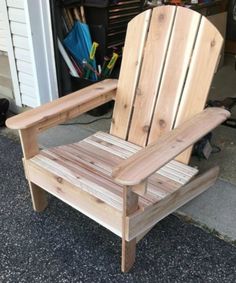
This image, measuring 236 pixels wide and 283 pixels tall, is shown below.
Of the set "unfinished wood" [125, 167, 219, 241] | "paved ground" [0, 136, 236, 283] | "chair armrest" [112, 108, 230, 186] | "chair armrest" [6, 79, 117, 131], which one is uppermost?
"chair armrest" [112, 108, 230, 186]

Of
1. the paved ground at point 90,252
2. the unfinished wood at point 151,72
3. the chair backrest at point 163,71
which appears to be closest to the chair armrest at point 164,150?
the chair backrest at point 163,71

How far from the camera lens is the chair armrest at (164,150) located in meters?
1.17

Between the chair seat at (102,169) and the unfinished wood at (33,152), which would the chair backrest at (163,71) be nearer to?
the chair seat at (102,169)

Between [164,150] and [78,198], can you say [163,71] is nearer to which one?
[164,150]

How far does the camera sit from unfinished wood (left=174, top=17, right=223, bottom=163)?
1.63 metres

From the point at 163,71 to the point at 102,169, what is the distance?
585 mm

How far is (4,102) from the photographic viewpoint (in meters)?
2.82

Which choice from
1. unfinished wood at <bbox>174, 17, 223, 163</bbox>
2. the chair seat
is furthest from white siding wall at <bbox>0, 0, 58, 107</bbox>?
unfinished wood at <bbox>174, 17, 223, 163</bbox>

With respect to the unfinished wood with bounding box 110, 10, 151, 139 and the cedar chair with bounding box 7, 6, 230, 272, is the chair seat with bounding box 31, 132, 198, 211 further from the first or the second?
the unfinished wood with bounding box 110, 10, 151, 139

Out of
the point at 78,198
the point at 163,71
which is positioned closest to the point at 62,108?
the point at 78,198

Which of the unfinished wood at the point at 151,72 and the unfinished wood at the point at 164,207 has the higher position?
the unfinished wood at the point at 151,72

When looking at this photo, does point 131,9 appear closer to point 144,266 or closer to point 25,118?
point 25,118

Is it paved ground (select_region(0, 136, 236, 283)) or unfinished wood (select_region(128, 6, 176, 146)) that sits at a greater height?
unfinished wood (select_region(128, 6, 176, 146))

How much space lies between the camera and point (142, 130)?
1.90 metres
